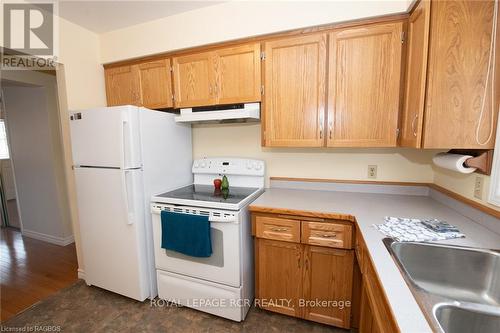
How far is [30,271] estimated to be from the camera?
94.5 inches

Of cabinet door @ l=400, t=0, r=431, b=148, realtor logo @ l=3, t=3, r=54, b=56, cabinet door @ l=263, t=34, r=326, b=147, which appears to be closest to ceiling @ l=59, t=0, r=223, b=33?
realtor logo @ l=3, t=3, r=54, b=56

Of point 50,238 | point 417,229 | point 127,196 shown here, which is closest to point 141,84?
point 127,196

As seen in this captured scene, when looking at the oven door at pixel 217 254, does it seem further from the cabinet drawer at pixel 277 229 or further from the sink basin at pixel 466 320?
the sink basin at pixel 466 320

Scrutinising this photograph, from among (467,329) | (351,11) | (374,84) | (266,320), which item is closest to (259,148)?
(374,84)

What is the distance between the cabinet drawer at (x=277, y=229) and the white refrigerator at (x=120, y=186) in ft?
3.15

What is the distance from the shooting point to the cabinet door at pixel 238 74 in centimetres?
182

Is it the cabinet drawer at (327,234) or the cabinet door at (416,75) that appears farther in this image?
the cabinet drawer at (327,234)

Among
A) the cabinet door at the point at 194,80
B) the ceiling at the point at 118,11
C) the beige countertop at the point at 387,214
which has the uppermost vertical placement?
the ceiling at the point at 118,11

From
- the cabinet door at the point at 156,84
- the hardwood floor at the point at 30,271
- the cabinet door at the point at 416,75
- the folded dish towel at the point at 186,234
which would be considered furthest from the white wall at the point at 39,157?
the cabinet door at the point at 416,75

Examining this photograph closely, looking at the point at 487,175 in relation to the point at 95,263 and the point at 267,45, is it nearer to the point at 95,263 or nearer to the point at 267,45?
the point at 267,45

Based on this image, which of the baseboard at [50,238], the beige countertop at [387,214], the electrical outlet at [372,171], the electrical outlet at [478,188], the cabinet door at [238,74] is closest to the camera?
the beige countertop at [387,214]

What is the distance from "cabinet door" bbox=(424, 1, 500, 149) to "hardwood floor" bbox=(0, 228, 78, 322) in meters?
3.30

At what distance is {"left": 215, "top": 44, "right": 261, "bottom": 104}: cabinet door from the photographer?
5.98 ft

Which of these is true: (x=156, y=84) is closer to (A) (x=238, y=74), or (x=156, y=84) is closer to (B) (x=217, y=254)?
(A) (x=238, y=74)
